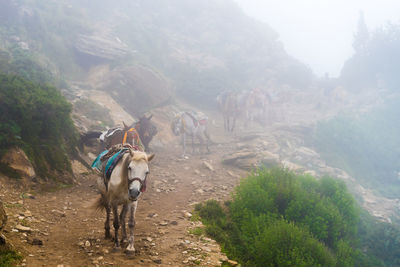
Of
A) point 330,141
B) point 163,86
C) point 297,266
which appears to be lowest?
point 297,266

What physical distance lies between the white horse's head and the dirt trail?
4.05 ft

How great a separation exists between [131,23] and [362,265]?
3465 centimetres

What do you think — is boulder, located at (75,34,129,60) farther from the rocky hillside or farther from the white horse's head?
the white horse's head

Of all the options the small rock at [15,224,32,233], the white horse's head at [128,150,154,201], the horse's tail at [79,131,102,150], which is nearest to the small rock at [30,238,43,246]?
the small rock at [15,224,32,233]

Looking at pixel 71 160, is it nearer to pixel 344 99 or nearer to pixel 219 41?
pixel 344 99

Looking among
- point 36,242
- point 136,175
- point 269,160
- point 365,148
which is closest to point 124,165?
point 136,175

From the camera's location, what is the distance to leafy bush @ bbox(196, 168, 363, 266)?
561 cm

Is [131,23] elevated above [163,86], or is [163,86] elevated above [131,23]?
[131,23]

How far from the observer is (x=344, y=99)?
29641mm

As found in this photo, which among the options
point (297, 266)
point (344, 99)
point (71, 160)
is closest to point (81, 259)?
point (297, 266)

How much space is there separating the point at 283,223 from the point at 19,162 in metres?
6.96

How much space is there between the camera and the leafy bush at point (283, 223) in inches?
221

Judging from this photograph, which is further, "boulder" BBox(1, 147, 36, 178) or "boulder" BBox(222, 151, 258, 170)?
"boulder" BBox(222, 151, 258, 170)

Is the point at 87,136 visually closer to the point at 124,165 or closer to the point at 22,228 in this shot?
the point at 22,228
